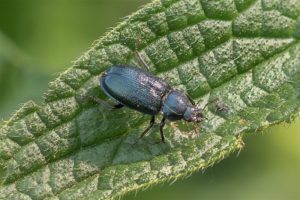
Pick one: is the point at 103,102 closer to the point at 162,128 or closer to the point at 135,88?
the point at 135,88

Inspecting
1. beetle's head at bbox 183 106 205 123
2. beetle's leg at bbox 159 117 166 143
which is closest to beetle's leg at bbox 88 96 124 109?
beetle's leg at bbox 159 117 166 143

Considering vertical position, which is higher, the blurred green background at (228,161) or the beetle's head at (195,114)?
the beetle's head at (195,114)

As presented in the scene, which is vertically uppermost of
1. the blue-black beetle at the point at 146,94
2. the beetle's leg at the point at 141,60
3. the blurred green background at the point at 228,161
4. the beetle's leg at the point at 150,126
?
the beetle's leg at the point at 141,60

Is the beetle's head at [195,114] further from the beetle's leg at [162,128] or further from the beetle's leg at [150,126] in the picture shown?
the beetle's leg at [150,126]

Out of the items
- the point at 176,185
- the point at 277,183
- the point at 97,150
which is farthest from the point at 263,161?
the point at 97,150

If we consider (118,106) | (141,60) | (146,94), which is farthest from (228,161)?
(141,60)

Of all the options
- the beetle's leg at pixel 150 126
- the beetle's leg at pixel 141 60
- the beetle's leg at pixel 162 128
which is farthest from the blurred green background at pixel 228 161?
the beetle's leg at pixel 141 60

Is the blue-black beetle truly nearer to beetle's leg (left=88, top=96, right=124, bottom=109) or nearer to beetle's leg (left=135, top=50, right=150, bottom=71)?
beetle's leg (left=88, top=96, right=124, bottom=109)

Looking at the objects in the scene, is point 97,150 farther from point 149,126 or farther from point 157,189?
point 157,189
